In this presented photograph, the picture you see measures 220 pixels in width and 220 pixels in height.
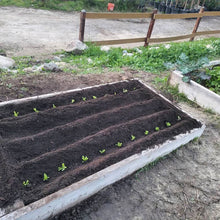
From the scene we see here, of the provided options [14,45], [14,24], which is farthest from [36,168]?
[14,24]

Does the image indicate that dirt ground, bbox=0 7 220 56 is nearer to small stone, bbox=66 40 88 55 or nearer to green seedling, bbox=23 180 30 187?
small stone, bbox=66 40 88 55

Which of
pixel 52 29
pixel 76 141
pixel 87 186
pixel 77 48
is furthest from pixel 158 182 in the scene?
pixel 52 29

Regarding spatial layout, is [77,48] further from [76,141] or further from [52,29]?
[76,141]

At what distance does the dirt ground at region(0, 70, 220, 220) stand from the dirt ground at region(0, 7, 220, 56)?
3.32 meters

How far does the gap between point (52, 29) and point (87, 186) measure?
737cm

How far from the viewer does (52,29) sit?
321 inches

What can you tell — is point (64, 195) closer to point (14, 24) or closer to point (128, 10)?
point (14, 24)

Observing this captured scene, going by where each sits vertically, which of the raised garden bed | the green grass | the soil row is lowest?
the raised garden bed

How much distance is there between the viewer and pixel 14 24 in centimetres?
800

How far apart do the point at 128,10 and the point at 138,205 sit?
1287 cm

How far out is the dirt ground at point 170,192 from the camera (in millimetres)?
2293

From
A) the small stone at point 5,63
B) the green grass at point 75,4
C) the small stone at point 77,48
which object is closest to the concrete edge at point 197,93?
the small stone at point 77,48

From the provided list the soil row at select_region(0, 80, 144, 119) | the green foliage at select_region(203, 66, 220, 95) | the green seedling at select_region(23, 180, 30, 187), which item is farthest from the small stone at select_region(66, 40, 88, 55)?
the green seedling at select_region(23, 180, 30, 187)

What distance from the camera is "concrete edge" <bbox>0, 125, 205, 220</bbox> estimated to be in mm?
1866
